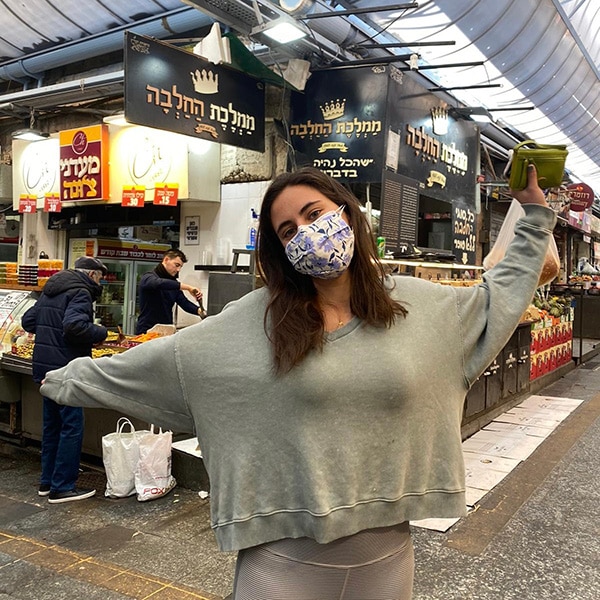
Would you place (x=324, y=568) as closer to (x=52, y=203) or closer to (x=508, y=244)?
(x=508, y=244)

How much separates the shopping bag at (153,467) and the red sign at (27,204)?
187 inches

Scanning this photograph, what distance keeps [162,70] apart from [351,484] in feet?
15.5

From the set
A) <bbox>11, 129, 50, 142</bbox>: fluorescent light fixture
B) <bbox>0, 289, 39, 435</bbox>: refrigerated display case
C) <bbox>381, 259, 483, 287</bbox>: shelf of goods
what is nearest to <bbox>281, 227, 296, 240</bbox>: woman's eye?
<bbox>381, 259, 483, 287</bbox>: shelf of goods

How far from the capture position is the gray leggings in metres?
1.45

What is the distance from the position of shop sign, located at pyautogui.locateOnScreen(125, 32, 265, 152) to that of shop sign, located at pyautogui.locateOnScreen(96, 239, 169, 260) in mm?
3885

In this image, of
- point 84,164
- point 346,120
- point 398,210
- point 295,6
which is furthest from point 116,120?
point 398,210

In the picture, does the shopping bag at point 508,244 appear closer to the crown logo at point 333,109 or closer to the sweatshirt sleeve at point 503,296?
the sweatshirt sleeve at point 503,296

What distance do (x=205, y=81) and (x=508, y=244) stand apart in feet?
14.2

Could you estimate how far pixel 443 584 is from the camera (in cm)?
341

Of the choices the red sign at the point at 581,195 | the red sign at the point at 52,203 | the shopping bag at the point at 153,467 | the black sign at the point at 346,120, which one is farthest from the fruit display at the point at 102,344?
the red sign at the point at 581,195

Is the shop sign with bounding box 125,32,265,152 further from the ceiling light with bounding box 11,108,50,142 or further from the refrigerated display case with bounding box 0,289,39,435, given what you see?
the ceiling light with bounding box 11,108,50,142

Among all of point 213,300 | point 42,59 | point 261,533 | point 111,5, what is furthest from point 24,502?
point 42,59

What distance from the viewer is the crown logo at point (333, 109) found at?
258 inches

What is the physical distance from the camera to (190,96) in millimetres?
5461
